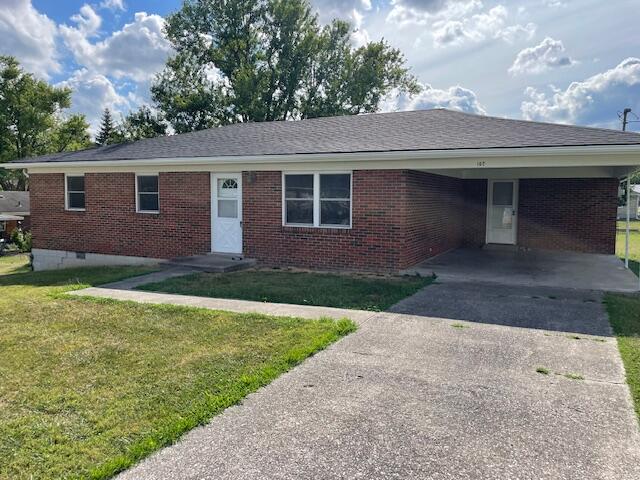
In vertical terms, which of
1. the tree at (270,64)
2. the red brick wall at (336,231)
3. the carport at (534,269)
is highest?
the tree at (270,64)

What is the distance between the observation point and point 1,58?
35.3 metres

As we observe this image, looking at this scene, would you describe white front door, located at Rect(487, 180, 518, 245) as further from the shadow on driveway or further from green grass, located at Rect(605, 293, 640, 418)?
green grass, located at Rect(605, 293, 640, 418)

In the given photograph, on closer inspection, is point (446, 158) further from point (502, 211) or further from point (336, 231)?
point (502, 211)

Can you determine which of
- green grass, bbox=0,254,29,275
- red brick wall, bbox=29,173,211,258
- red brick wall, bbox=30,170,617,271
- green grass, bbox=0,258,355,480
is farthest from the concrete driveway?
green grass, bbox=0,254,29,275

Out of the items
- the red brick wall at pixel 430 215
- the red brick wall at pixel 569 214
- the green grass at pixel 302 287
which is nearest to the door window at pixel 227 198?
the green grass at pixel 302 287

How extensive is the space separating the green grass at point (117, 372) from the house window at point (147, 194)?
542 centimetres

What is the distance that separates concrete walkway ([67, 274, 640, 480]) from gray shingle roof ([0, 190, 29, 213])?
37.9 meters

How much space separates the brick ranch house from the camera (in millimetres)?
10047

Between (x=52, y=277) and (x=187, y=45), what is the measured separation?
28.8 m

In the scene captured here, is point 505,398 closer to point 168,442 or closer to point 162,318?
point 168,442

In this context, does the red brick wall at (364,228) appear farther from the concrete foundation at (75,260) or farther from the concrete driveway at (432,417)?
the concrete driveway at (432,417)

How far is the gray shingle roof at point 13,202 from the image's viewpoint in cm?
3578

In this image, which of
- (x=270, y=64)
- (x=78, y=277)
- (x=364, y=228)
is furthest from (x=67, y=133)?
(x=364, y=228)

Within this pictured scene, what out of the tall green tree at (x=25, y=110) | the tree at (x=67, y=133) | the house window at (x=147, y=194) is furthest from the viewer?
the tree at (x=67, y=133)
